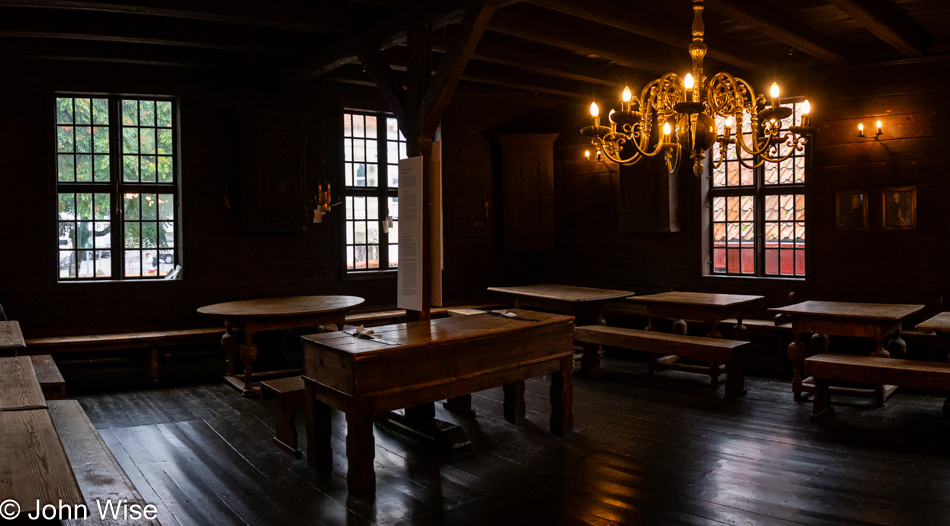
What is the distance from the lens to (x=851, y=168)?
7.28 meters

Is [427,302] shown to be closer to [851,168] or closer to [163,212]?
[163,212]

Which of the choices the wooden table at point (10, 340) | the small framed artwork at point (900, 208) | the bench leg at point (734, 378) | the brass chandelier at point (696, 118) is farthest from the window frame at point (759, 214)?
the wooden table at point (10, 340)

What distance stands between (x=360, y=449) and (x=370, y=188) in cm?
528

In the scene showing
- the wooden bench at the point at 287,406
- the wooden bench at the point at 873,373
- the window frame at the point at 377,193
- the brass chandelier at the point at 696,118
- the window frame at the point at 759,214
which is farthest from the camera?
the window frame at the point at 377,193

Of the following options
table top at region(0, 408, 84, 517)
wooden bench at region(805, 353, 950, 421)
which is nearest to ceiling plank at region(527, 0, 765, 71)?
wooden bench at region(805, 353, 950, 421)

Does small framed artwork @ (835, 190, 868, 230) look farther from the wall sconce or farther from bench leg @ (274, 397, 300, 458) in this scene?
bench leg @ (274, 397, 300, 458)

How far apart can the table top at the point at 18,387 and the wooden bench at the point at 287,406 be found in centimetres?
154

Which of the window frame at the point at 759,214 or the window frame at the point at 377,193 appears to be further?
the window frame at the point at 377,193

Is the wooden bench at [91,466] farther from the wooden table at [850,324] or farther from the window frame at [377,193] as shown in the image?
the wooden table at [850,324]

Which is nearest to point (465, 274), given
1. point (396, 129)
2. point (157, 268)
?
point (396, 129)

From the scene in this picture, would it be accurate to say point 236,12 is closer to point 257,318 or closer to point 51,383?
point 257,318

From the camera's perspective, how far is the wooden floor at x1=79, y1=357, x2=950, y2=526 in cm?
385

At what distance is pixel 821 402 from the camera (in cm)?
572

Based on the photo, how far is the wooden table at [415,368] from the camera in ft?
13.6
